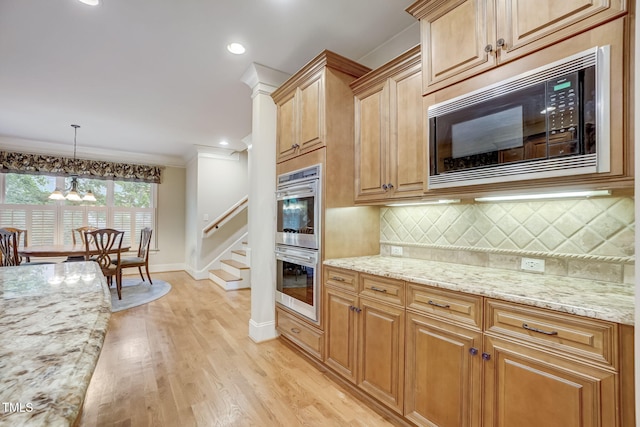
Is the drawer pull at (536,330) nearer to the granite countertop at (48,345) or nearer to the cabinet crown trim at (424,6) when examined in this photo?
the granite countertop at (48,345)

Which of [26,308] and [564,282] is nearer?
[26,308]

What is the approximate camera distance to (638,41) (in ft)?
2.96

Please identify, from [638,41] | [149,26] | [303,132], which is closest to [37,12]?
[149,26]

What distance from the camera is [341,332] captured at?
2.06m

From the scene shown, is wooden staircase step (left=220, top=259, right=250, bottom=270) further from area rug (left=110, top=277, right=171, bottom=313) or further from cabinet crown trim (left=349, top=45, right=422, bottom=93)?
cabinet crown trim (left=349, top=45, right=422, bottom=93)

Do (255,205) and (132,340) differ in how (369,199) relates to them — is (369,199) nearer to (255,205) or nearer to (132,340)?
(255,205)

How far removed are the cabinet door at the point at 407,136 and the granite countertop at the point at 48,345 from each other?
67.2 inches

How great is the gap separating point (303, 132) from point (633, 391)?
2361 mm

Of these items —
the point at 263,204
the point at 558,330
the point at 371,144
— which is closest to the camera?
the point at 558,330

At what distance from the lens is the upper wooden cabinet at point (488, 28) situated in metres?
1.21

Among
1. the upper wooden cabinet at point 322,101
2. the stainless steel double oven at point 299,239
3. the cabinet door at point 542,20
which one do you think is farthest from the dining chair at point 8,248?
the cabinet door at point 542,20

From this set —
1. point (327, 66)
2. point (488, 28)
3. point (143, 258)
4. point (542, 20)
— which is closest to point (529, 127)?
point (542, 20)

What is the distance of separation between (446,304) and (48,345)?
1.49 m

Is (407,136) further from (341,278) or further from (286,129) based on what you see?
(286,129)
